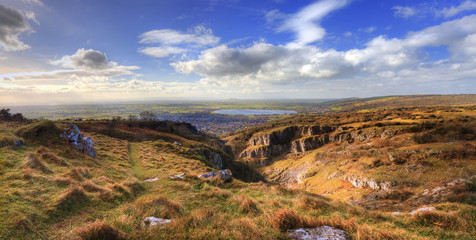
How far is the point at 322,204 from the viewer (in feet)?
26.8

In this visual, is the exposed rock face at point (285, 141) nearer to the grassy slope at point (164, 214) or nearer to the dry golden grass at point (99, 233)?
the grassy slope at point (164, 214)

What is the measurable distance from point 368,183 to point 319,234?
3317 centimetres

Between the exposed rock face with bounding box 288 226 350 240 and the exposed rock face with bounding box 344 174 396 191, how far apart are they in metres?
31.1

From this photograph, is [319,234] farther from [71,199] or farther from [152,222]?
[71,199]

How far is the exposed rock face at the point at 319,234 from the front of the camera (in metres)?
4.27

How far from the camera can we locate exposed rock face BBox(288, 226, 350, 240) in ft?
14.0

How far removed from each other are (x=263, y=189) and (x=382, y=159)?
34934 mm

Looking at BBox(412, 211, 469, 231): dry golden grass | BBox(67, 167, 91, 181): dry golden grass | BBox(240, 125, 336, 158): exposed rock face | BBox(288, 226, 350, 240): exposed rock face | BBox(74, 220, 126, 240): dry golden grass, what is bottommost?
BBox(240, 125, 336, 158): exposed rock face

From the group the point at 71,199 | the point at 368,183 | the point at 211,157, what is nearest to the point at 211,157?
the point at 211,157

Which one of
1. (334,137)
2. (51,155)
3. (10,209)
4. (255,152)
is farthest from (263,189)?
(255,152)

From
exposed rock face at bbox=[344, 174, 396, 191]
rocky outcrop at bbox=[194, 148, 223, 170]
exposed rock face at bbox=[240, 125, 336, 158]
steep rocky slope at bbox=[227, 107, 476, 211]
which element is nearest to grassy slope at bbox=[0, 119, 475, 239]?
steep rocky slope at bbox=[227, 107, 476, 211]

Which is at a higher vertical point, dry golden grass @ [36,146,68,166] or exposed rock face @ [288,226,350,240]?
dry golden grass @ [36,146,68,166]

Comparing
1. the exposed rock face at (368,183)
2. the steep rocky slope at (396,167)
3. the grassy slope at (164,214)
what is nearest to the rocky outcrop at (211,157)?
the steep rocky slope at (396,167)

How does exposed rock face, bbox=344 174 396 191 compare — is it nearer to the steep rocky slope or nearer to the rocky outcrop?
the steep rocky slope
